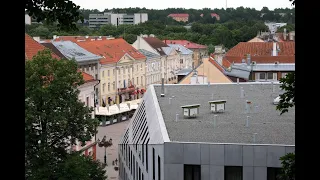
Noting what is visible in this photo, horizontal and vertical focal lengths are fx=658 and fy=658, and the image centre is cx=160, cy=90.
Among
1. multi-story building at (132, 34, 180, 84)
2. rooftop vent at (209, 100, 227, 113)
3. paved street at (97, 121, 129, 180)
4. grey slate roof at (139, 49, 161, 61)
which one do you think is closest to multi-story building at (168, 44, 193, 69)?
multi-story building at (132, 34, 180, 84)

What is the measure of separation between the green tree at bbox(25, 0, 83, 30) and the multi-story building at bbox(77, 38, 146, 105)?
51061 millimetres

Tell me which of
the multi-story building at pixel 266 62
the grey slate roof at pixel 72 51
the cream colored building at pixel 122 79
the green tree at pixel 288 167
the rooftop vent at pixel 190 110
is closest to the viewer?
the green tree at pixel 288 167

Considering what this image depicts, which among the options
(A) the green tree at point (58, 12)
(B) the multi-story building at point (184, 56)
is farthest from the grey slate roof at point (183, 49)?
(A) the green tree at point (58, 12)

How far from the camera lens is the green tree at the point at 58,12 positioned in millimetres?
3520

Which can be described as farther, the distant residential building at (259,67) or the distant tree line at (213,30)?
the distant tree line at (213,30)

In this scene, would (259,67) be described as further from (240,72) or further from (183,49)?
(183,49)

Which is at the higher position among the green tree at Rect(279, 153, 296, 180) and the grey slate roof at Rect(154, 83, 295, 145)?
the green tree at Rect(279, 153, 296, 180)

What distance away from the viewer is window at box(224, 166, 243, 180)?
43.9 feet

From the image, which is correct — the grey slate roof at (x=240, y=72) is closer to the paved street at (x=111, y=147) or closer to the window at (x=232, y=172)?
the paved street at (x=111, y=147)

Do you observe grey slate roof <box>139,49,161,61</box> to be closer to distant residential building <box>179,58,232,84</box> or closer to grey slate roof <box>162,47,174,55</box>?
grey slate roof <box>162,47,174,55</box>

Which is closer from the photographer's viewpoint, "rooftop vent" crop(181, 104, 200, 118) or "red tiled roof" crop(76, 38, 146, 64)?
"rooftop vent" crop(181, 104, 200, 118)

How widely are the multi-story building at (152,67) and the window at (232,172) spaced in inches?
2225

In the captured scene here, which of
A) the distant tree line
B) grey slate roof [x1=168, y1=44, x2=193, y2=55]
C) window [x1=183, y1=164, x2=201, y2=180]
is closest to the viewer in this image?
window [x1=183, y1=164, x2=201, y2=180]

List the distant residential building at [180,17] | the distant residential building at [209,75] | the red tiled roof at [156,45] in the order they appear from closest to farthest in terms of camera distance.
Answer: the distant residential building at [209,75]
the red tiled roof at [156,45]
the distant residential building at [180,17]
